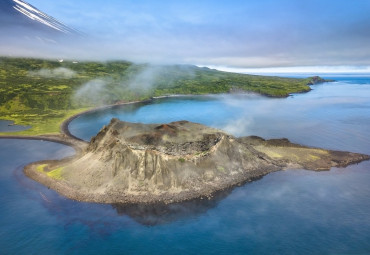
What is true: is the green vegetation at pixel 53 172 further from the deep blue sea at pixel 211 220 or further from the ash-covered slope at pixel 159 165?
the deep blue sea at pixel 211 220

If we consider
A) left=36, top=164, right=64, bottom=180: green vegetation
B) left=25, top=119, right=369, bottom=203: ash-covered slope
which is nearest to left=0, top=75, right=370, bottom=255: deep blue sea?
left=25, top=119, right=369, bottom=203: ash-covered slope

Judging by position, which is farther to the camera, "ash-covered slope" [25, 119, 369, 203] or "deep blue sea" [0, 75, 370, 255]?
"ash-covered slope" [25, 119, 369, 203]

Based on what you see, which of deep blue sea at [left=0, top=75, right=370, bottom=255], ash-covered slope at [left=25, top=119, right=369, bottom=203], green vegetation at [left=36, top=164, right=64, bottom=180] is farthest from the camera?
green vegetation at [left=36, top=164, right=64, bottom=180]

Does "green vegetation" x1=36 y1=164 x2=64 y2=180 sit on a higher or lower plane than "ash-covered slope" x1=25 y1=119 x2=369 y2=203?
lower

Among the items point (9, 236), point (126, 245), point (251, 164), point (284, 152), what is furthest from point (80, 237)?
point (284, 152)

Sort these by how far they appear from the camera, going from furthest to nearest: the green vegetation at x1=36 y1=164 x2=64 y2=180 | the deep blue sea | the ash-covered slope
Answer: the green vegetation at x1=36 y1=164 x2=64 y2=180, the ash-covered slope, the deep blue sea

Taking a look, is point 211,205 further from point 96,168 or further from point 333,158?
point 333,158

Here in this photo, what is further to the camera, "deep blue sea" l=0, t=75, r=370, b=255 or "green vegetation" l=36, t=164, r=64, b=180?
"green vegetation" l=36, t=164, r=64, b=180

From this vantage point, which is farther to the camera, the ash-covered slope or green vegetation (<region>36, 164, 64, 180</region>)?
green vegetation (<region>36, 164, 64, 180</region>)

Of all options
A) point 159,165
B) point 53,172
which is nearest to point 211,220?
point 159,165

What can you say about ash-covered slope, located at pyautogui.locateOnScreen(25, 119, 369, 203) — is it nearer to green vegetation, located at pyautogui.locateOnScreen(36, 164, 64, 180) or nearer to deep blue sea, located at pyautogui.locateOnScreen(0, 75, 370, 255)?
green vegetation, located at pyautogui.locateOnScreen(36, 164, 64, 180)
